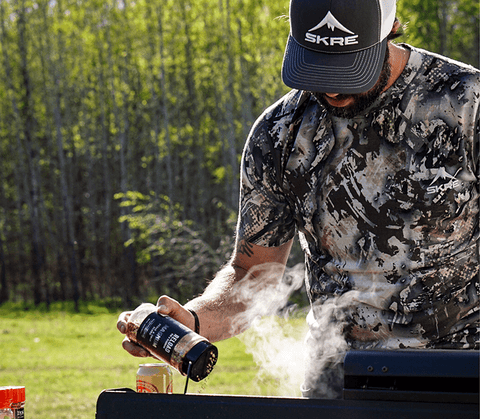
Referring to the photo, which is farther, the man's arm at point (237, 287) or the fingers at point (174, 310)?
the man's arm at point (237, 287)

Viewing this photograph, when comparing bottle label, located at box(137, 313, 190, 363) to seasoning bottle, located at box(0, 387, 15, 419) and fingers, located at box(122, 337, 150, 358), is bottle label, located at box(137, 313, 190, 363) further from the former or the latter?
seasoning bottle, located at box(0, 387, 15, 419)

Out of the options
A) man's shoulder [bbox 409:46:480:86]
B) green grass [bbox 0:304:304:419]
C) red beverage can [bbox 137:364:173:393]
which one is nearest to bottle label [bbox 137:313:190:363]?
red beverage can [bbox 137:364:173:393]

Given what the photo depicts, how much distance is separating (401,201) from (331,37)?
1.60 ft

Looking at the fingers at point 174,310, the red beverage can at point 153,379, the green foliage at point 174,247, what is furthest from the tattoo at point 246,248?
the green foliage at point 174,247

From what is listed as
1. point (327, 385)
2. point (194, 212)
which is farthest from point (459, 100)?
point (194, 212)

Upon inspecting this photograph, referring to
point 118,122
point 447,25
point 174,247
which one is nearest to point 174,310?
point 174,247

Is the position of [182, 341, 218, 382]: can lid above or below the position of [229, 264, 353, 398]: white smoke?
above

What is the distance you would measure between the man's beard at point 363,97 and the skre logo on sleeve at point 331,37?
116 mm

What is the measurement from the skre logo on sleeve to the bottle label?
33.7 inches

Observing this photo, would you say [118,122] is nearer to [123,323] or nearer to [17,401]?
[123,323]

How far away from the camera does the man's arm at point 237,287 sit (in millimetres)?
2039

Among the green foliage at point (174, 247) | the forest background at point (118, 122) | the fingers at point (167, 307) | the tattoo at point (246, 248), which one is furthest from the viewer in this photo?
the forest background at point (118, 122)

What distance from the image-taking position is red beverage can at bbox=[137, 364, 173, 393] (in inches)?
74.1

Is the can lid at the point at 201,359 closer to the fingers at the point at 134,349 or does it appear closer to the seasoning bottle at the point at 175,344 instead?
the seasoning bottle at the point at 175,344
